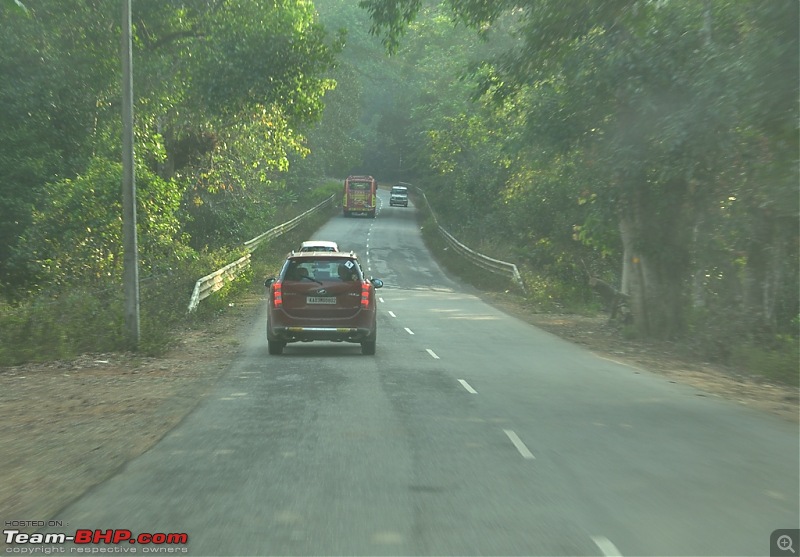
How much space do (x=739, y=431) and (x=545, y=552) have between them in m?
5.62

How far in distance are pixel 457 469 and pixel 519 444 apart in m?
1.43

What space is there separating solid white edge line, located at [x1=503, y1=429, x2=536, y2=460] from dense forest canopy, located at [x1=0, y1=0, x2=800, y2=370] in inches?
217

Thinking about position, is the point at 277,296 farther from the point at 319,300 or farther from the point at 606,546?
the point at 606,546

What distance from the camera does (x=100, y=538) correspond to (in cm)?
651

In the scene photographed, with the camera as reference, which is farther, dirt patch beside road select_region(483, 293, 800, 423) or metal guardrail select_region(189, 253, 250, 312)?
metal guardrail select_region(189, 253, 250, 312)

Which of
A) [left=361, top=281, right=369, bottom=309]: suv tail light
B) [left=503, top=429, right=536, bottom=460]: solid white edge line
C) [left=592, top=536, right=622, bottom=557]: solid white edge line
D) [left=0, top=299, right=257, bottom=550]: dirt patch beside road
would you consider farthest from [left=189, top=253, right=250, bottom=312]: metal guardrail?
[left=592, top=536, right=622, bottom=557]: solid white edge line

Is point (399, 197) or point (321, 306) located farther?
point (399, 197)

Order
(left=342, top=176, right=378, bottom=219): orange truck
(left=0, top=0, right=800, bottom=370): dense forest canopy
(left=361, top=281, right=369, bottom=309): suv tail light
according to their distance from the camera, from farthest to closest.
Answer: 1. (left=342, top=176, right=378, bottom=219): orange truck
2. (left=361, top=281, right=369, bottom=309): suv tail light
3. (left=0, top=0, right=800, bottom=370): dense forest canopy

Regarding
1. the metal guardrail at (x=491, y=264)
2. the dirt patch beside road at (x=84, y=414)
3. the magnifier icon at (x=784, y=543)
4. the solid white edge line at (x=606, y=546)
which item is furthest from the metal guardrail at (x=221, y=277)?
the magnifier icon at (x=784, y=543)

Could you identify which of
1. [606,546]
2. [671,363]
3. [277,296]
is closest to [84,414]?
[277,296]

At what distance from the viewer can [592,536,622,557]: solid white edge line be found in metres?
6.27

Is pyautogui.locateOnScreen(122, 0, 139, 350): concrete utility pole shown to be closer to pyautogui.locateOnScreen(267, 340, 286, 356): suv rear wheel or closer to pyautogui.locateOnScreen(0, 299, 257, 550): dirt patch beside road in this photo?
pyautogui.locateOnScreen(0, 299, 257, 550): dirt patch beside road

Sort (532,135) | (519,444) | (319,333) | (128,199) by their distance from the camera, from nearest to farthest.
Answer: (519,444), (319,333), (128,199), (532,135)

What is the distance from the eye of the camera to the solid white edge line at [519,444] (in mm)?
9398
